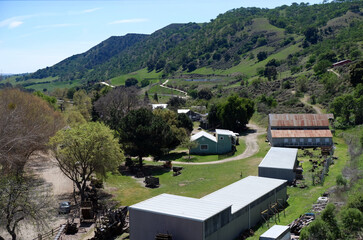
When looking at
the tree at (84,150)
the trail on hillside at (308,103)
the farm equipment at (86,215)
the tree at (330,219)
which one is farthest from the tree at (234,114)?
the tree at (330,219)

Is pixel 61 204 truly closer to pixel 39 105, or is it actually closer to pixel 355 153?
pixel 39 105

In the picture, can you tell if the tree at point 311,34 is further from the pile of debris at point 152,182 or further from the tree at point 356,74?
the pile of debris at point 152,182

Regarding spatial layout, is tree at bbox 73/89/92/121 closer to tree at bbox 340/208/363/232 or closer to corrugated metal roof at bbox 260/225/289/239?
corrugated metal roof at bbox 260/225/289/239

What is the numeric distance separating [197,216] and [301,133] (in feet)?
150

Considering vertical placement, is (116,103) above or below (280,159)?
above

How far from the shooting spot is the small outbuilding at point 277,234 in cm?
2662

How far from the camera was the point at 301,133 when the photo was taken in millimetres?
68188

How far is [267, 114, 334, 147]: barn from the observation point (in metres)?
66.8

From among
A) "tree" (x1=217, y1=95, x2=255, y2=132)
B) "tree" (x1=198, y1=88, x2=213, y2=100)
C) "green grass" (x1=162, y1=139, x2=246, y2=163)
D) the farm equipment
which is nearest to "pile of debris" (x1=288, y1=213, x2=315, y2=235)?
the farm equipment

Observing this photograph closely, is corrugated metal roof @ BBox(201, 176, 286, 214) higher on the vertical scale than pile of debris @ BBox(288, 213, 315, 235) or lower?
higher

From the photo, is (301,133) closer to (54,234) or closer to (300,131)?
(300,131)

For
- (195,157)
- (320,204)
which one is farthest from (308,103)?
(320,204)

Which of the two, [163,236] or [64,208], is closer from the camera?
[163,236]

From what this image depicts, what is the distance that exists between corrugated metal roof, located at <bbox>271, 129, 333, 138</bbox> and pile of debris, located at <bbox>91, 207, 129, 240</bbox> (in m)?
40.1
